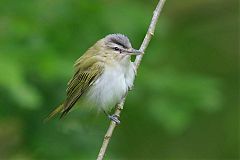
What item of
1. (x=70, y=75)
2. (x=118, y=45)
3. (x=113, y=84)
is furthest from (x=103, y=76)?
(x=70, y=75)

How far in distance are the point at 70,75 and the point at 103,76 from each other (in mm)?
509

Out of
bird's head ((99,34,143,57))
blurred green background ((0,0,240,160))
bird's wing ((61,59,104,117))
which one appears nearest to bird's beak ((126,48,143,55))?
bird's head ((99,34,143,57))

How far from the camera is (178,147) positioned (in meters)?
8.20

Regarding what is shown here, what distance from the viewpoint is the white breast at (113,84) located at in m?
5.67

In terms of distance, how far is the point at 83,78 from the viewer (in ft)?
19.4

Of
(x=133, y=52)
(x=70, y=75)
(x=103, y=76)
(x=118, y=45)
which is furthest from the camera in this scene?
(x=70, y=75)

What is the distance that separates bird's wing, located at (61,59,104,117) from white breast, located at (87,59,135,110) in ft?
0.18

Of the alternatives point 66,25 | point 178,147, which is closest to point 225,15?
point 178,147

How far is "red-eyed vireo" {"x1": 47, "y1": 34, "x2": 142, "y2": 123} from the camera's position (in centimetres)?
568

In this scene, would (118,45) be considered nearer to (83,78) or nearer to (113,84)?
(113,84)

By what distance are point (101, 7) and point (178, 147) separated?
7.51 feet

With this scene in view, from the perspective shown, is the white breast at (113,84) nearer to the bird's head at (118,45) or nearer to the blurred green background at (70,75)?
the bird's head at (118,45)

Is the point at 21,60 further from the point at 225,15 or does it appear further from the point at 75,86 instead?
the point at 225,15

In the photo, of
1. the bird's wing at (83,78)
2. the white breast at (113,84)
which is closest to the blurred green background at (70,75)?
the bird's wing at (83,78)
